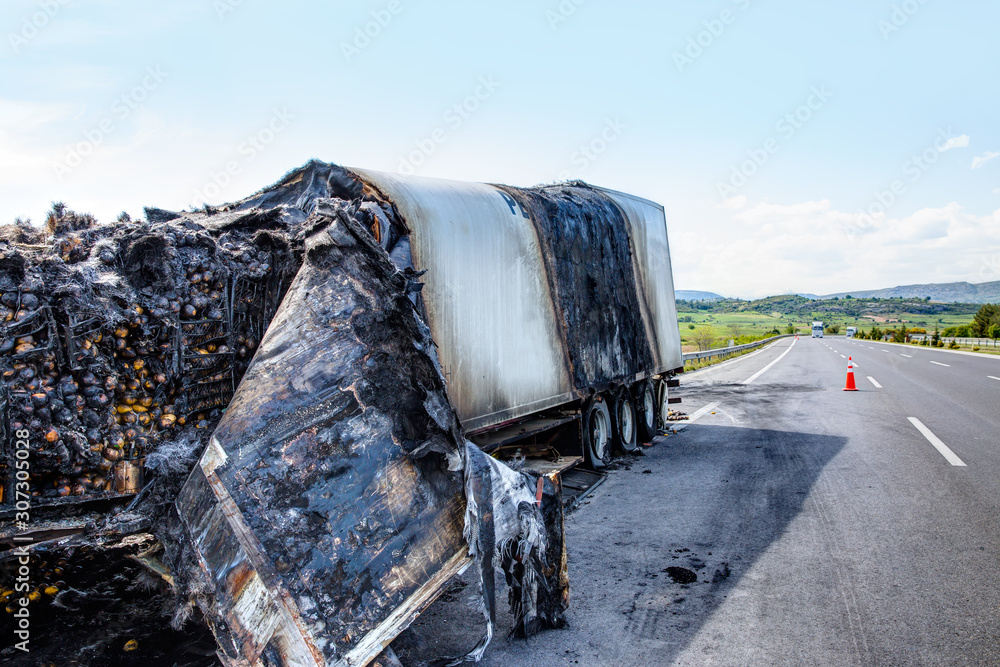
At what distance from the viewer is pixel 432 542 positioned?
11.4ft

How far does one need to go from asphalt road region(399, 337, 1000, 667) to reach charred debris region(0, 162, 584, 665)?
0.48 m

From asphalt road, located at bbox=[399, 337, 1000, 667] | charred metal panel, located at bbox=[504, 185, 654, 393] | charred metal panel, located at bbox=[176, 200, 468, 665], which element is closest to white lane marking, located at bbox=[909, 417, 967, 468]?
asphalt road, located at bbox=[399, 337, 1000, 667]

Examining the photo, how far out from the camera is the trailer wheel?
8.43 meters

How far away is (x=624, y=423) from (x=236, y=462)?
7.57 m

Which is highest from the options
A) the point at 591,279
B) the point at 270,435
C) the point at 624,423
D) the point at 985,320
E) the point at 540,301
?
the point at 591,279

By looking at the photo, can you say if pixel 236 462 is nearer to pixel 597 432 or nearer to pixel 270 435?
pixel 270 435

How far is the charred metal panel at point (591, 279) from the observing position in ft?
25.0

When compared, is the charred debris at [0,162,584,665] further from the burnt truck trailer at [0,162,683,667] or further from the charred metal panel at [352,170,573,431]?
the charred metal panel at [352,170,573,431]

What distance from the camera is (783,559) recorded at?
528 centimetres

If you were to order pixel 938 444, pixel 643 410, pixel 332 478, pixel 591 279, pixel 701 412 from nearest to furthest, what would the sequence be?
pixel 332 478
pixel 591 279
pixel 938 444
pixel 643 410
pixel 701 412

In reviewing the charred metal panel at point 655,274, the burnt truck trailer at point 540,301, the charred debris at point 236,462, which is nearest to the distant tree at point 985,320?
the charred metal panel at point 655,274

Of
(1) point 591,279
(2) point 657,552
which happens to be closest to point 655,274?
(1) point 591,279

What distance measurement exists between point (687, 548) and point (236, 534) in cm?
406

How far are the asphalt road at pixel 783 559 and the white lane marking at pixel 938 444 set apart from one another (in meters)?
0.07
